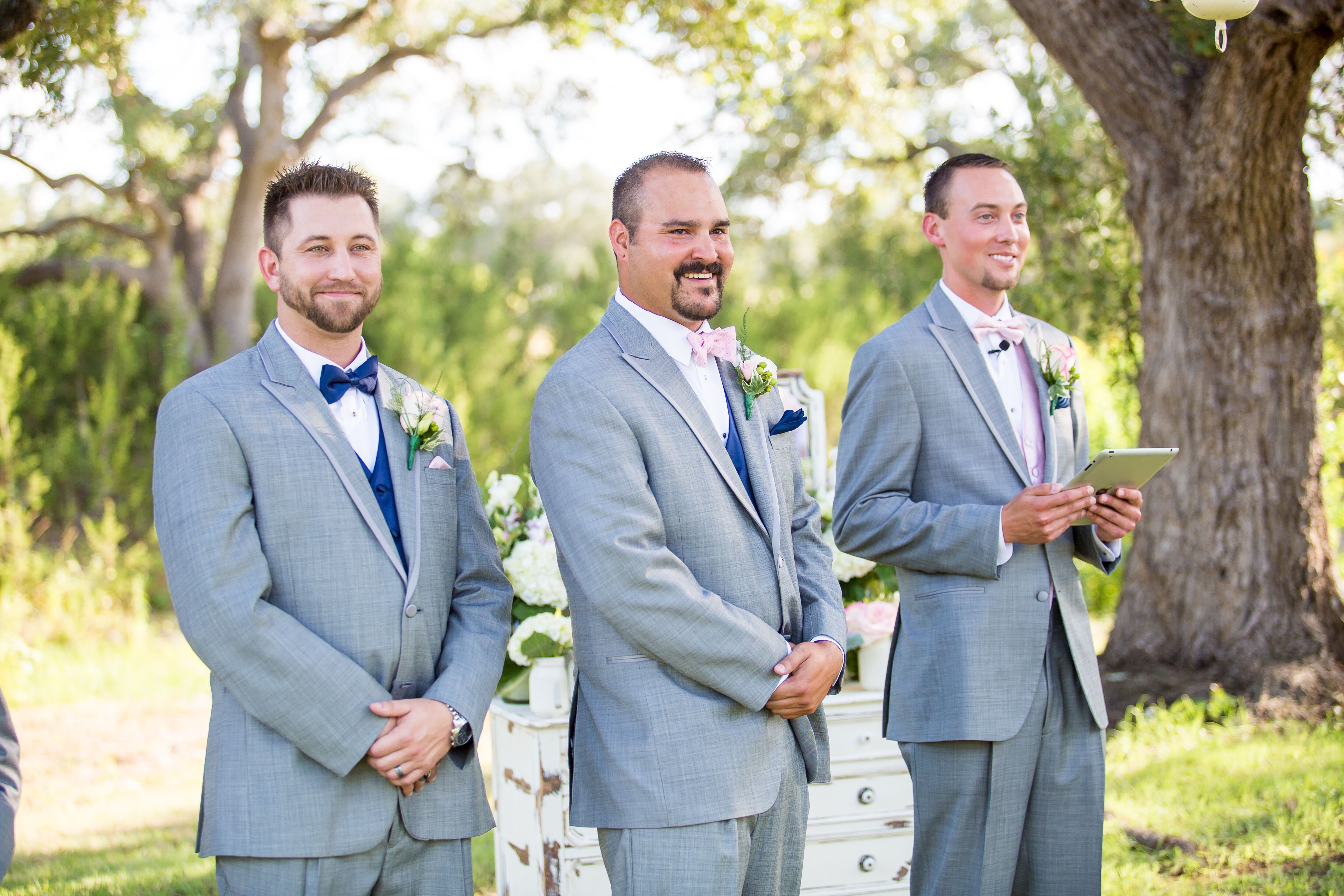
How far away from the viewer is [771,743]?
7.95ft

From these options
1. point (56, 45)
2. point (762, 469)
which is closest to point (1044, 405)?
point (762, 469)

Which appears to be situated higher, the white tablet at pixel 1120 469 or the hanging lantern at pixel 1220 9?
the hanging lantern at pixel 1220 9

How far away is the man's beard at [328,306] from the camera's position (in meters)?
2.46

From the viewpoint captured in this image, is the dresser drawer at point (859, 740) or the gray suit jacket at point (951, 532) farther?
the dresser drawer at point (859, 740)

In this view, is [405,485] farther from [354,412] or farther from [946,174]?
[946,174]

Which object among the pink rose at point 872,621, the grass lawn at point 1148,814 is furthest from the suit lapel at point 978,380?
the grass lawn at point 1148,814

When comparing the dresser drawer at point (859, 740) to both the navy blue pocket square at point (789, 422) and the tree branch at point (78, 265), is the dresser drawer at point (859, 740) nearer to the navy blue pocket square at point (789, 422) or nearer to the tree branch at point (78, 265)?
the navy blue pocket square at point (789, 422)

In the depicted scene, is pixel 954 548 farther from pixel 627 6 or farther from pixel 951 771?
pixel 627 6

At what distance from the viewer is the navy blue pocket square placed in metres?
2.65

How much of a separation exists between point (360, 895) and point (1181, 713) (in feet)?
15.6

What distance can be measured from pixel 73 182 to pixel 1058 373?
9.32m

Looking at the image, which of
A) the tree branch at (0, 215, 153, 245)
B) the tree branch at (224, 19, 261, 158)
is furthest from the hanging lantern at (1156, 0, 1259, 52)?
the tree branch at (0, 215, 153, 245)

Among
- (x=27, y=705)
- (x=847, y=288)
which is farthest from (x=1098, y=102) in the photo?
(x=847, y=288)

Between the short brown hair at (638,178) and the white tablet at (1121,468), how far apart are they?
3.78 feet
